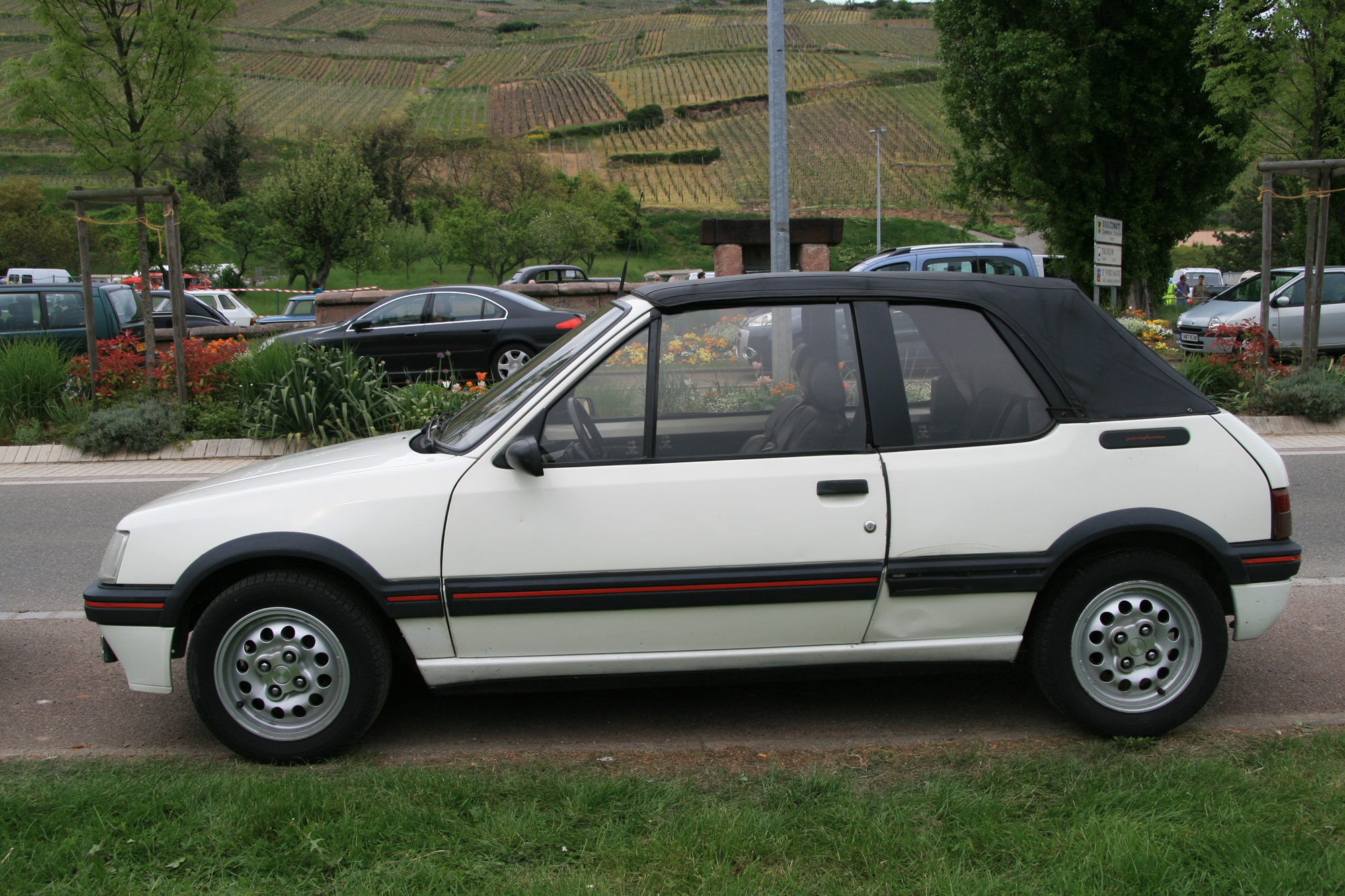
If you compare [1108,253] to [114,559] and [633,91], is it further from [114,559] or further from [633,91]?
[633,91]

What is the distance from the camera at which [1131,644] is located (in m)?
3.74

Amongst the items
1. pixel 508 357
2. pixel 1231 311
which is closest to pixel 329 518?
pixel 508 357

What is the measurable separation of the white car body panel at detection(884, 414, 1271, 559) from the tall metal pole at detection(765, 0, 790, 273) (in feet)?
28.0

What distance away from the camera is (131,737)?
406 centimetres

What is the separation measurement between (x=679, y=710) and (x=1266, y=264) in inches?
432

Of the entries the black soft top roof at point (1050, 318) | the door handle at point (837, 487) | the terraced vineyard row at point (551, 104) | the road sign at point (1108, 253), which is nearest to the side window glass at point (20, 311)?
the black soft top roof at point (1050, 318)

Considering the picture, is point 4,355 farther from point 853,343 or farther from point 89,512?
point 853,343

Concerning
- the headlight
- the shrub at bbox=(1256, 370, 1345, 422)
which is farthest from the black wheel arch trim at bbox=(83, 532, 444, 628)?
the shrub at bbox=(1256, 370, 1345, 422)

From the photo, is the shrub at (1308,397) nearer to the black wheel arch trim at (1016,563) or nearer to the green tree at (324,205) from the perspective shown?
the black wheel arch trim at (1016,563)

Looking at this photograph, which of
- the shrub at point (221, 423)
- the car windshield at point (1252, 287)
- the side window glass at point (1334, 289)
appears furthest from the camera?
the car windshield at point (1252, 287)

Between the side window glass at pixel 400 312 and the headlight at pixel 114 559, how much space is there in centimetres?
1138

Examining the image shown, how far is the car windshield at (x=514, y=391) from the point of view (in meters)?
3.80

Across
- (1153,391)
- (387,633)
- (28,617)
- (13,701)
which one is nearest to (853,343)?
(1153,391)

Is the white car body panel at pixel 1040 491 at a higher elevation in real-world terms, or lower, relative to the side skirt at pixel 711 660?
higher
